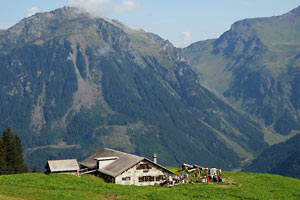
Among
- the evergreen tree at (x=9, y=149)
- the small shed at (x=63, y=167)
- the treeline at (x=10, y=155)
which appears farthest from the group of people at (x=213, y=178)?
the evergreen tree at (x=9, y=149)

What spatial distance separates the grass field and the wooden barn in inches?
276

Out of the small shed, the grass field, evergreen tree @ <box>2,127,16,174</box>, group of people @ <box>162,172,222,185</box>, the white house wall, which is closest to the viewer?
the grass field

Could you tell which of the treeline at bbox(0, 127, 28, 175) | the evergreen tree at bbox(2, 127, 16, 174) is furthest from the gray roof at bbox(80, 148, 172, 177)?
the evergreen tree at bbox(2, 127, 16, 174)

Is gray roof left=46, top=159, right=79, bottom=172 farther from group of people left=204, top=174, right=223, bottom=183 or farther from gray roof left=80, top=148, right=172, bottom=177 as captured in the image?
group of people left=204, top=174, right=223, bottom=183

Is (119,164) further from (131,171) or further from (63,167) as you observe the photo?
(63,167)

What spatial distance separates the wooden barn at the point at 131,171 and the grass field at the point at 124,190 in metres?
7.00

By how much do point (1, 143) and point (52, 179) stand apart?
127 feet

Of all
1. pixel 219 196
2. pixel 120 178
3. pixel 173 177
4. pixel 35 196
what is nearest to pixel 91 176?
pixel 120 178

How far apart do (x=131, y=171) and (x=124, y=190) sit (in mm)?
12241

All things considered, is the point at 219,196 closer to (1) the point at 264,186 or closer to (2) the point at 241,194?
(2) the point at 241,194

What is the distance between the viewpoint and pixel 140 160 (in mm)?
89750

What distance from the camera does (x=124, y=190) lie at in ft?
251

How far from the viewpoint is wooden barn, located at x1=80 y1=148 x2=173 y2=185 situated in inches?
3469

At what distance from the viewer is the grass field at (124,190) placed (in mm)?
69438
